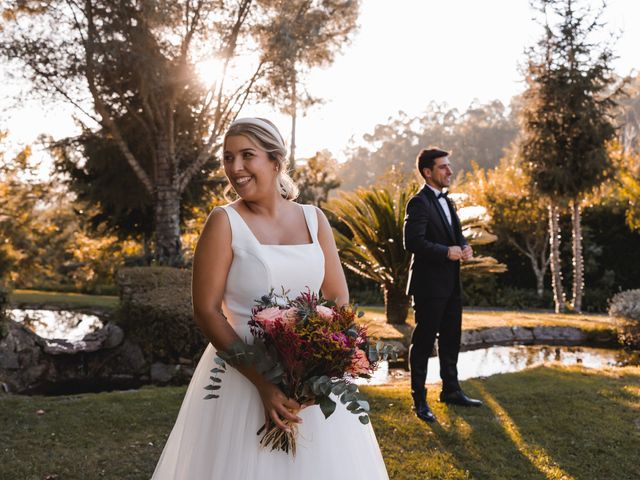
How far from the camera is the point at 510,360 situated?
342 inches

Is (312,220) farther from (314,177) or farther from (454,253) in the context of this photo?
(314,177)

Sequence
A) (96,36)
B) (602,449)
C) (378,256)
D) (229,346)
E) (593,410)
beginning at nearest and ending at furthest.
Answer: (229,346), (602,449), (593,410), (378,256), (96,36)

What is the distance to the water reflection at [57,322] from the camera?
10.4m

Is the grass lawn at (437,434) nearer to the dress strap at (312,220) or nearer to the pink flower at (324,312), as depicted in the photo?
the dress strap at (312,220)

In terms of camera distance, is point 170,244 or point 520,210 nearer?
point 170,244

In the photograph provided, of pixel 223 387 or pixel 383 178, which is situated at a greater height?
pixel 383 178

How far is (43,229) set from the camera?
77.6 ft

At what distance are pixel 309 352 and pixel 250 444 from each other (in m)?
0.51

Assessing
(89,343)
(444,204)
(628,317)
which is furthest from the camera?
(628,317)

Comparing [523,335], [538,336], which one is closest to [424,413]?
[523,335]

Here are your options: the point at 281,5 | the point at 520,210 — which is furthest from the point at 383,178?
the point at 281,5

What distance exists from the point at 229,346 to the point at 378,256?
813cm

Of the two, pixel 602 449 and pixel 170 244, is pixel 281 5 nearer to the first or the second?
pixel 170 244

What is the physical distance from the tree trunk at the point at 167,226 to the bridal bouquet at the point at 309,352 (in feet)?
33.2
